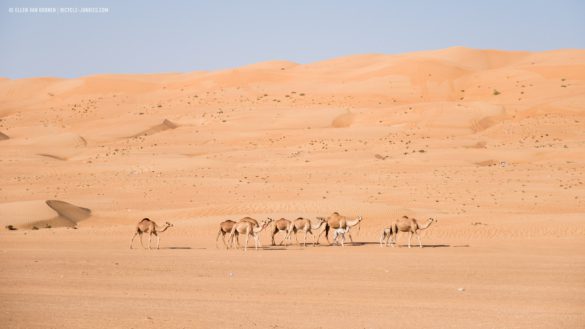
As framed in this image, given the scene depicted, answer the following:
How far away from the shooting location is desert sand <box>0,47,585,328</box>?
13.6m

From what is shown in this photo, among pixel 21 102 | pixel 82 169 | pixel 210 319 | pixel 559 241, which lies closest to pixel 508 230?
pixel 559 241

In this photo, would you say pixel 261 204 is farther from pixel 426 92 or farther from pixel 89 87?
pixel 89 87

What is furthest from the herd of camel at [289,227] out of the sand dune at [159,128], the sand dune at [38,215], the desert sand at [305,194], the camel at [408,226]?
the sand dune at [159,128]

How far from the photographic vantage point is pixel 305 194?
35.4 metres

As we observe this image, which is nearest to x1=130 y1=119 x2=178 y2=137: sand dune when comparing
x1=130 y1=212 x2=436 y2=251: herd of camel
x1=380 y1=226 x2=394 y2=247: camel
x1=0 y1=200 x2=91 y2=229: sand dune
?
x1=0 y1=200 x2=91 y2=229: sand dune

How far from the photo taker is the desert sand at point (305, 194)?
44.7ft

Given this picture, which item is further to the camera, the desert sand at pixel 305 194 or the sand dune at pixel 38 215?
the sand dune at pixel 38 215

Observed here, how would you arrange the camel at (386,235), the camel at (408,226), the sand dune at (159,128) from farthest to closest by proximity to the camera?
the sand dune at (159,128), the camel at (386,235), the camel at (408,226)

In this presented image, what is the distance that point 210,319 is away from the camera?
12.1 m

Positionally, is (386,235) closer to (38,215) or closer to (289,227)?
(289,227)

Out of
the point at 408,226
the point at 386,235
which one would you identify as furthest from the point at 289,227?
the point at 408,226

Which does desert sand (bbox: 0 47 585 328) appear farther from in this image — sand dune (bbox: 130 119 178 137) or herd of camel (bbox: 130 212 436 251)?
herd of camel (bbox: 130 212 436 251)

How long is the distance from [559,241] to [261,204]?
11.7 metres

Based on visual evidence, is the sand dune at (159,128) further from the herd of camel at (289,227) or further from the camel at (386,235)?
the camel at (386,235)
